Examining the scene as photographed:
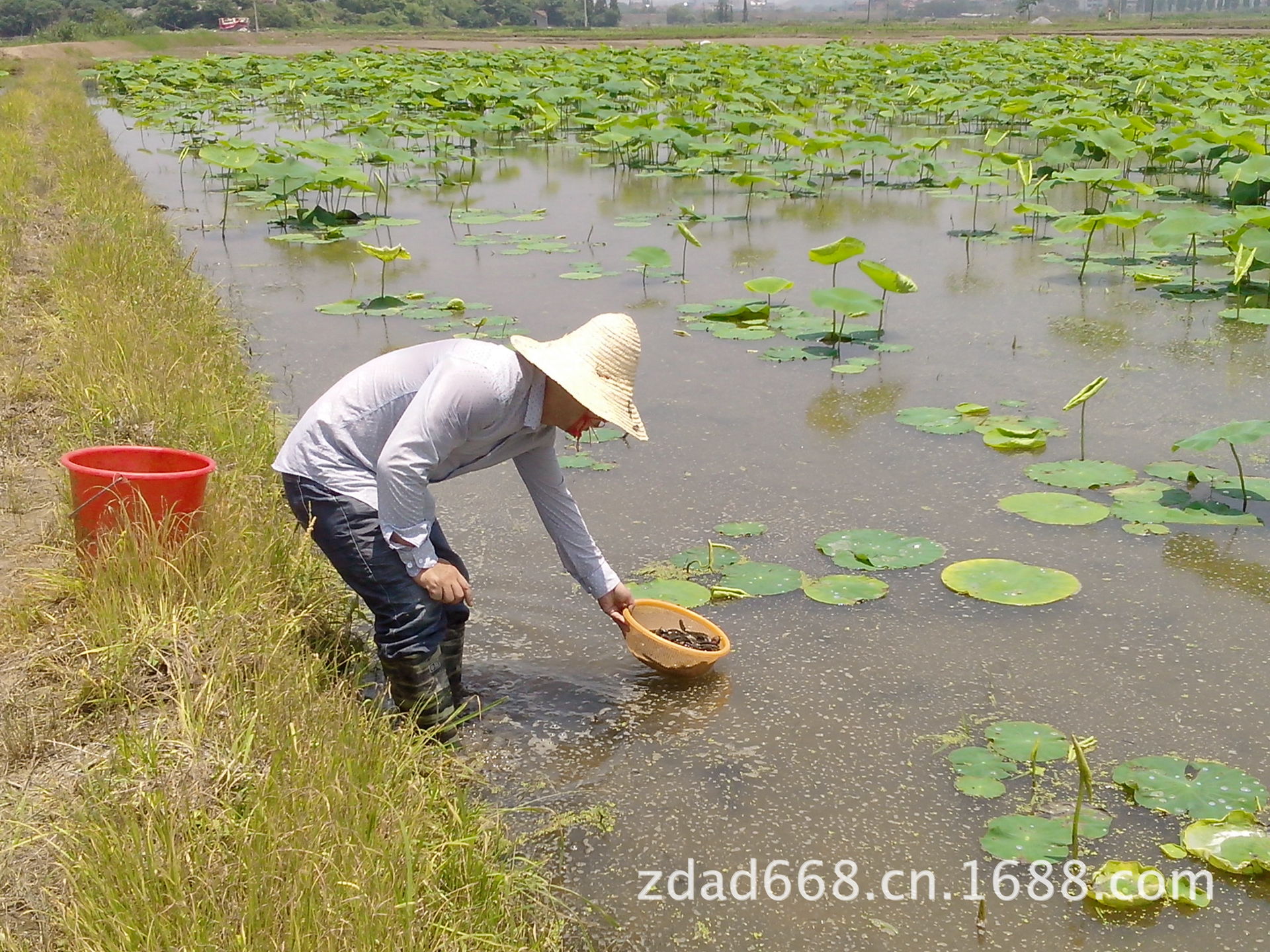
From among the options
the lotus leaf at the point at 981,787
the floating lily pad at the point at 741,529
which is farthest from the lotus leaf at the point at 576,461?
the lotus leaf at the point at 981,787

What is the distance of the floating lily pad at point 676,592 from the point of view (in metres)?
3.15

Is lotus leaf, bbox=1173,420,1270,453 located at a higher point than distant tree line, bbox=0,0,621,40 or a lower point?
lower

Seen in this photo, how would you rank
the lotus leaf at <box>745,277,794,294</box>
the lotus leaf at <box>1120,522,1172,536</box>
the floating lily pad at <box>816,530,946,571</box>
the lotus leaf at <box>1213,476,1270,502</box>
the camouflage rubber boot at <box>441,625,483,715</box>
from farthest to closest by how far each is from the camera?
the lotus leaf at <box>745,277,794,294</box>
the lotus leaf at <box>1213,476,1270,502</box>
the lotus leaf at <box>1120,522,1172,536</box>
the floating lily pad at <box>816,530,946,571</box>
the camouflage rubber boot at <box>441,625,483,715</box>

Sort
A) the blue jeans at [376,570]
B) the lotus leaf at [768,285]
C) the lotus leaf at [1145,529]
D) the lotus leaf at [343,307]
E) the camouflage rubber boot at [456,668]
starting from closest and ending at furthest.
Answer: the blue jeans at [376,570], the camouflage rubber boot at [456,668], the lotus leaf at [1145,529], the lotus leaf at [768,285], the lotus leaf at [343,307]

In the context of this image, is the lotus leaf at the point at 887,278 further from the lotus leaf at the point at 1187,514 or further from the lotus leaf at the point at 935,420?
the lotus leaf at the point at 1187,514

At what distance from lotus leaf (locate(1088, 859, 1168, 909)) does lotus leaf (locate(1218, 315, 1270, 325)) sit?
403cm

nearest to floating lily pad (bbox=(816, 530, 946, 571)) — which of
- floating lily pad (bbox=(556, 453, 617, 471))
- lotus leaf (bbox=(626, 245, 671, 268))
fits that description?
floating lily pad (bbox=(556, 453, 617, 471))

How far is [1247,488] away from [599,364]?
7.79 ft

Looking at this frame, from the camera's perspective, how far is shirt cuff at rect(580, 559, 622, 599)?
2.66 meters

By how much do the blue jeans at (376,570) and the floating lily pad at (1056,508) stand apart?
1.93 meters

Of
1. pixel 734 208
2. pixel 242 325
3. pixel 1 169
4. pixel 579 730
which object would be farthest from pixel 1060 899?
pixel 1 169

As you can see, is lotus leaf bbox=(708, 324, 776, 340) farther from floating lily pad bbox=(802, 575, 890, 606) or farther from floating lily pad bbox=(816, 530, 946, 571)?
floating lily pad bbox=(802, 575, 890, 606)

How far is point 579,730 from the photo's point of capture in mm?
2623

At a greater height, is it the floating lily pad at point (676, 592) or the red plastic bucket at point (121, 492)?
the red plastic bucket at point (121, 492)
